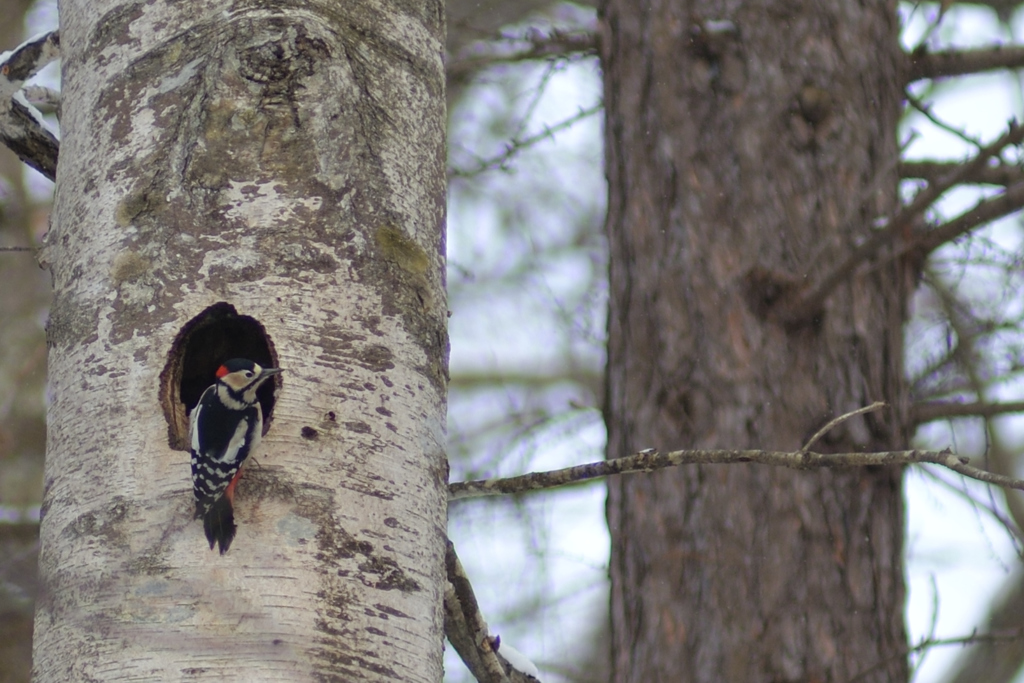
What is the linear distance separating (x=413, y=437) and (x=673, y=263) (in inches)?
77.9

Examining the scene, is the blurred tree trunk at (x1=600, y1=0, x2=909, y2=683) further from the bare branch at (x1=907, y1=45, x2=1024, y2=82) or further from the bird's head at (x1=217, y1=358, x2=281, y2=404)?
the bird's head at (x1=217, y1=358, x2=281, y2=404)

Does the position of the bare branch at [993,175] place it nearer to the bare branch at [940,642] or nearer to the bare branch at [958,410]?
the bare branch at [958,410]

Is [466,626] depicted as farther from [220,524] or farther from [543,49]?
[543,49]

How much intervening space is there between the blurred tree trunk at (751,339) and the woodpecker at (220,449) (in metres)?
1.82

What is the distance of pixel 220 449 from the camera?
1790mm

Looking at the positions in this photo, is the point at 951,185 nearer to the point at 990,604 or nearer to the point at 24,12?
the point at 990,604

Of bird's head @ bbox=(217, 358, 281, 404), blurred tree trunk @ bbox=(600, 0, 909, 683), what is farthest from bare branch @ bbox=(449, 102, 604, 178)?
bird's head @ bbox=(217, 358, 281, 404)

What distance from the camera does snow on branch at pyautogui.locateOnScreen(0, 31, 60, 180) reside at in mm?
2525

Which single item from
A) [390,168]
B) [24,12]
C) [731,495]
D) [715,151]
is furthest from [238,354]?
[24,12]

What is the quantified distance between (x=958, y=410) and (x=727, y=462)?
6.18 ft

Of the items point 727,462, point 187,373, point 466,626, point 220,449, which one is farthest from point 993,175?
point 220,449

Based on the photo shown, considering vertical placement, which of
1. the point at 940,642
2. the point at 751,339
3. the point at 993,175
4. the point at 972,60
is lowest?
the point at 940,642

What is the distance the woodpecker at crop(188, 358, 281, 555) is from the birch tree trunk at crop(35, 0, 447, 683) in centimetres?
3

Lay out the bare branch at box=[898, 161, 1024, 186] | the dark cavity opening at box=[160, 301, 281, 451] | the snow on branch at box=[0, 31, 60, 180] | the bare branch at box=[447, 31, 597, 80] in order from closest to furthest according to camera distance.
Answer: the dark cavity opening at box=[160, 301, 281, 451]
the snow on branch at box=[0, 31, 60, 180]
the bare branch at box=[898, 161, 1024, 186]
the bare branch at box=[447, 31, 597, 80]
